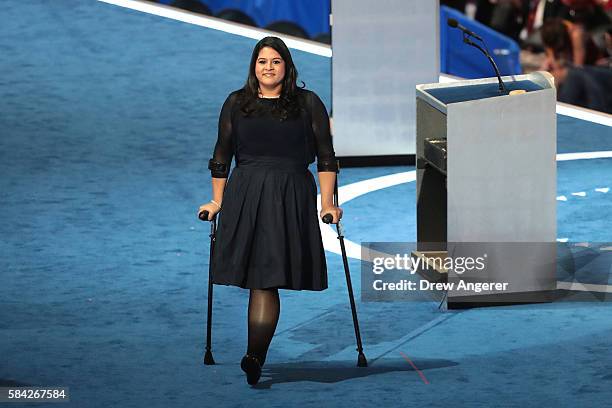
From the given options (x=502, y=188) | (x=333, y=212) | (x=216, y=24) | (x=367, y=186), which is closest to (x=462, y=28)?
(x=502, y=188)

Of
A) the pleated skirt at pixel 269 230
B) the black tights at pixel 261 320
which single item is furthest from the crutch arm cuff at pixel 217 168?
the black tights at pixel 261 320

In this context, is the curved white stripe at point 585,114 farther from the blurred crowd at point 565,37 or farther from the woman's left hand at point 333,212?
the woman's left hand at point 333,212

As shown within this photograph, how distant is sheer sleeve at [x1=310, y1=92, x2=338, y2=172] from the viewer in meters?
6.54

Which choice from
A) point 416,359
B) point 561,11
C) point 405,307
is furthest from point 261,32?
point 416,359

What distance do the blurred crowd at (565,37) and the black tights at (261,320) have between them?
6812 mm

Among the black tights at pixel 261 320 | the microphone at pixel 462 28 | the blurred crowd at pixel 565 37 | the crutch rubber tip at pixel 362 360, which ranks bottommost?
the crutch rubber tip at pixel 362 360

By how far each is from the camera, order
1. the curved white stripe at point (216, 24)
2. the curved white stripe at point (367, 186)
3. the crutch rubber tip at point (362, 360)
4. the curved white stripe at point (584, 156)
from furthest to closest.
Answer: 1. the curved white stripe at point (216, 24)
2. the curved white stripe at point (584, 156)
3. the curved white stripe at point (367, 186)
4. the crutch rubber tip at point (362, 360)

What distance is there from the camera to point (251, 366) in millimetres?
6348

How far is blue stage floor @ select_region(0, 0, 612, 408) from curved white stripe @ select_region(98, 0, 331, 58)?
21 centimetres

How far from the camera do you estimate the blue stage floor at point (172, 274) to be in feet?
21.3

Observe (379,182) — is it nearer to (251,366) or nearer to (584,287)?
(584,287)

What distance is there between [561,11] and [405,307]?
9.04m

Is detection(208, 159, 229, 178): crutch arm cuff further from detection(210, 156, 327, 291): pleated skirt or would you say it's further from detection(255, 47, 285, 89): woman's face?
detection(255, 47, 285, 89): woman's face

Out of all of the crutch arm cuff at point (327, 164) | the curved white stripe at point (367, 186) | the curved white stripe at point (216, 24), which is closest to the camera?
the crutch arm cuff at point (327, 164)
